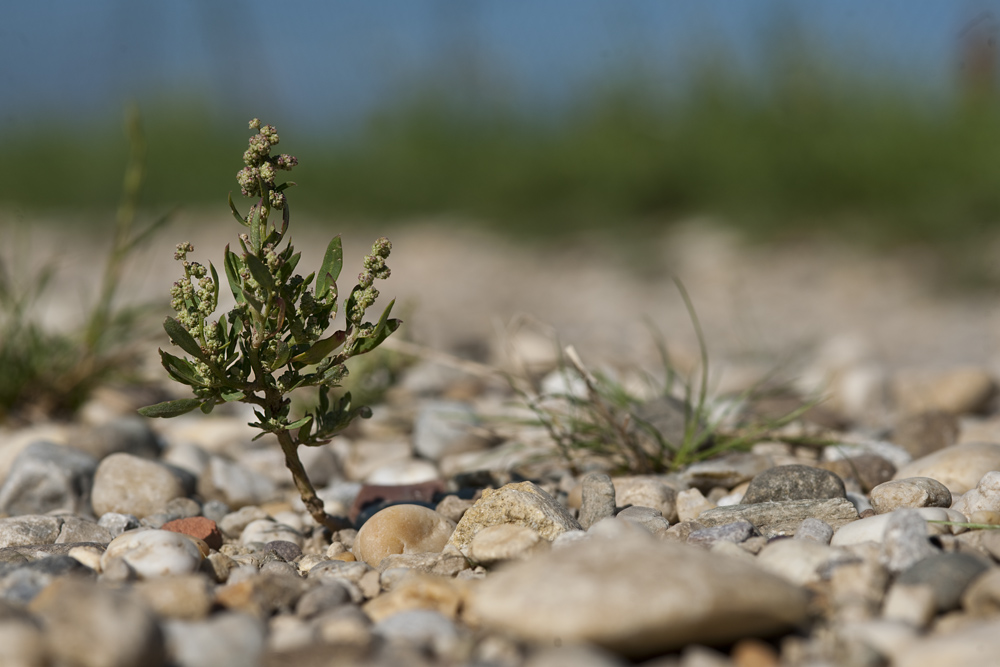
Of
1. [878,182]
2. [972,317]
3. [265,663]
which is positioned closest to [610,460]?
[265,663]

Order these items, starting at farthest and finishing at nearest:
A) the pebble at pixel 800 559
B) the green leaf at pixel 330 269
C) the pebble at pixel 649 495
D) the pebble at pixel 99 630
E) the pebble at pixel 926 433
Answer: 1. the pebble at pixel 926 433
2. the pebble at pixel 649 495
3. the green leaf at pixel 330 269
4. the pebble at pixel 800 559
5. the pebble at pixel 99 630

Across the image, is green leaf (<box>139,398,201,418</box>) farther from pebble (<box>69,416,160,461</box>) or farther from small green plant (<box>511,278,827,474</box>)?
pebble (<box>69,416,160,461</box>)

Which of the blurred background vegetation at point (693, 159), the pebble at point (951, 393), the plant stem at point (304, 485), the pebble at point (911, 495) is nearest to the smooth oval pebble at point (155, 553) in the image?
the plant stem at point (304, 485)

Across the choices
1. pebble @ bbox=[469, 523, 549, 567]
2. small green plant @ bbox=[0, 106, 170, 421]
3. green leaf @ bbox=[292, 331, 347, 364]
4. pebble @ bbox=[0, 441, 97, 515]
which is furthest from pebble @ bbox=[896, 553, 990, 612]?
small green plant @ bbox=[0, 106, 170, 421]

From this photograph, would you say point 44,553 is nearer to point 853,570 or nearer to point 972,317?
point 853,570

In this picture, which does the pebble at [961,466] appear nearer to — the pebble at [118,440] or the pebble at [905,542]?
the pebble at [905,542]

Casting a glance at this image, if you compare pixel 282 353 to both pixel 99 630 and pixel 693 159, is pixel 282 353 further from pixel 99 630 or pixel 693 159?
pixel 693 159
